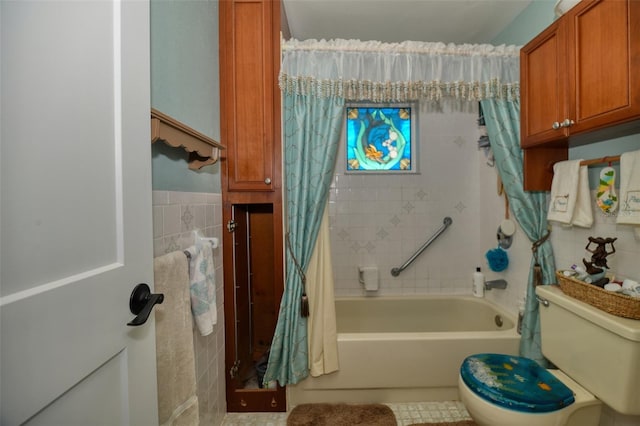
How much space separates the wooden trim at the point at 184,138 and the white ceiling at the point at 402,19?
1155mm

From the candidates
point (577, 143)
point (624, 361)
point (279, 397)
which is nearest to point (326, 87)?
point (577, 143)

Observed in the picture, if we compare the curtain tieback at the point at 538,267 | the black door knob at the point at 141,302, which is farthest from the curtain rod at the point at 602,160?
the black door knob at the point at 141,302

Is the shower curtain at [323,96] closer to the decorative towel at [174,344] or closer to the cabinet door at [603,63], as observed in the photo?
the cabinet door at [603,63]

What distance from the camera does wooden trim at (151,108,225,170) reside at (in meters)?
0.91

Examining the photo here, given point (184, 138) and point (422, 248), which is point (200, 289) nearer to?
point (184, 138)

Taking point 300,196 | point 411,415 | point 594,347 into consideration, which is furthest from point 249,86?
point 411,415

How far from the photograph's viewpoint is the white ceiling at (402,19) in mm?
1866

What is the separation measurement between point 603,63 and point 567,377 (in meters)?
1.42

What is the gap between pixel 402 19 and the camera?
6.62 feet

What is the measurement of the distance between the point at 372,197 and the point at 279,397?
170cm

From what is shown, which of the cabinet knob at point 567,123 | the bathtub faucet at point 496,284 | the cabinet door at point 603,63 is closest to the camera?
the cabinet door at point 603,63

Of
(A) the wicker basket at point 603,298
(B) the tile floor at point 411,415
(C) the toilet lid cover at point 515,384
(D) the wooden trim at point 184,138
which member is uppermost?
(D) the wooden trim at point 184,138

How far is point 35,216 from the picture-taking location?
0.47m

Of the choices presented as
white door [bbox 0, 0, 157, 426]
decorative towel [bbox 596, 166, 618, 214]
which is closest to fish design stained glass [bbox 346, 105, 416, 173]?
decorative towel [bbox 596, 166, 618, 214]
